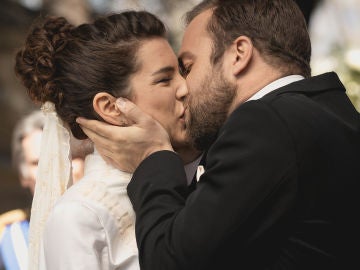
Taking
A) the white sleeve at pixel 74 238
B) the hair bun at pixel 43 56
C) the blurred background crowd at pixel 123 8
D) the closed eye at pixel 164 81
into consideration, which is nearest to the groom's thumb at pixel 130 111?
the closed eye at pixel 164 81

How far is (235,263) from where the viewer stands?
215 centimetres

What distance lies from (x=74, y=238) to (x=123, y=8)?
3.27 metres

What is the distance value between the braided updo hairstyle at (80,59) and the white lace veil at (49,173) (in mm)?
82

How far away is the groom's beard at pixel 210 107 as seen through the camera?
2762 mm

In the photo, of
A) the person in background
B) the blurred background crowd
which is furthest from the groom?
the blurred background crowd

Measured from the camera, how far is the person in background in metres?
4.26

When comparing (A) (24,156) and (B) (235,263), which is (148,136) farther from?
(A) (24,156)

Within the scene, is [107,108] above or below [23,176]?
above

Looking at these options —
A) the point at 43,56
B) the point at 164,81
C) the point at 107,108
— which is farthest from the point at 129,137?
the point at 43,56

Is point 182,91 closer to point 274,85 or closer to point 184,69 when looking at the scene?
point 184,69

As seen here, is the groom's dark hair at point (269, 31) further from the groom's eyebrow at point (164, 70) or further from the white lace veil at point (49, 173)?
the white lace veil at point (49, 173)

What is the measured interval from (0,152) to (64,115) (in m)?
12.0

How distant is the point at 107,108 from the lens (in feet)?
9.34

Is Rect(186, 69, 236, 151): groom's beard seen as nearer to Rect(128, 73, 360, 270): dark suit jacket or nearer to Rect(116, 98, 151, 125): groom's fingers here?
Rect(116, 98, 151, 125): groom's fingers
